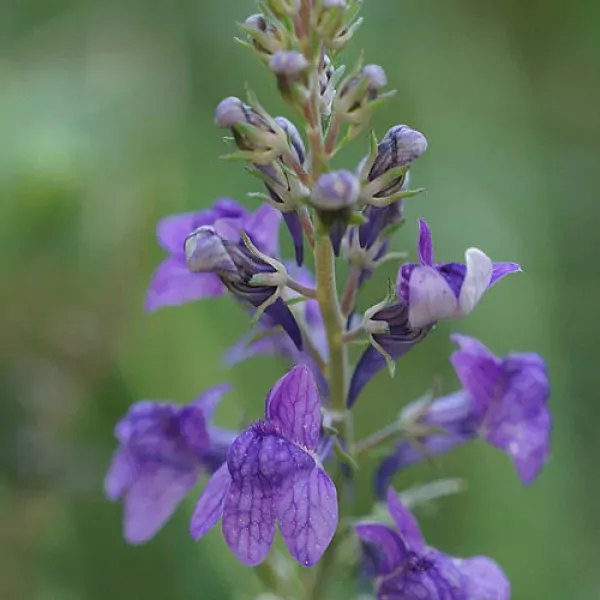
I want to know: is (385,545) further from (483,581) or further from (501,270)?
(501,270)

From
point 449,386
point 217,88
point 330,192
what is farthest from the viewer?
point 217,88

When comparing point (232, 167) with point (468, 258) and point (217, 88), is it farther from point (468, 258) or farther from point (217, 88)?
point (468, 258)

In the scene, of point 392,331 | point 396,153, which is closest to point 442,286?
point 392,331

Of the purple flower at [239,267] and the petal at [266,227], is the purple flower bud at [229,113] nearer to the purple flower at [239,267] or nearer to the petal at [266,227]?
the purple flower at [239,267]

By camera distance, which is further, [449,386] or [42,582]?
[449,386]

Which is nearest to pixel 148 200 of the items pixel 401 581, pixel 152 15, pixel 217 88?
pixel 217 88

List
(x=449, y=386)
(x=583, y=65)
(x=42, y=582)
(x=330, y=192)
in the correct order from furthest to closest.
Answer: (x=583, y=65) < (x=449, y=386) < (x=42, y=582) < (x=330, y=192)

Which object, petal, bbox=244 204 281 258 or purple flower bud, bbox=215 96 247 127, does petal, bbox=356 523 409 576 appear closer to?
petal, bbox=244 204 281 258

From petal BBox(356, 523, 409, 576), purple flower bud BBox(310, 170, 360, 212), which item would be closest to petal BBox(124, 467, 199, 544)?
petal BBox(356, 523, 409, 576)

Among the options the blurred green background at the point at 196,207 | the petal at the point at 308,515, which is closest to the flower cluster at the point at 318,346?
the petal at the point at 308,515
